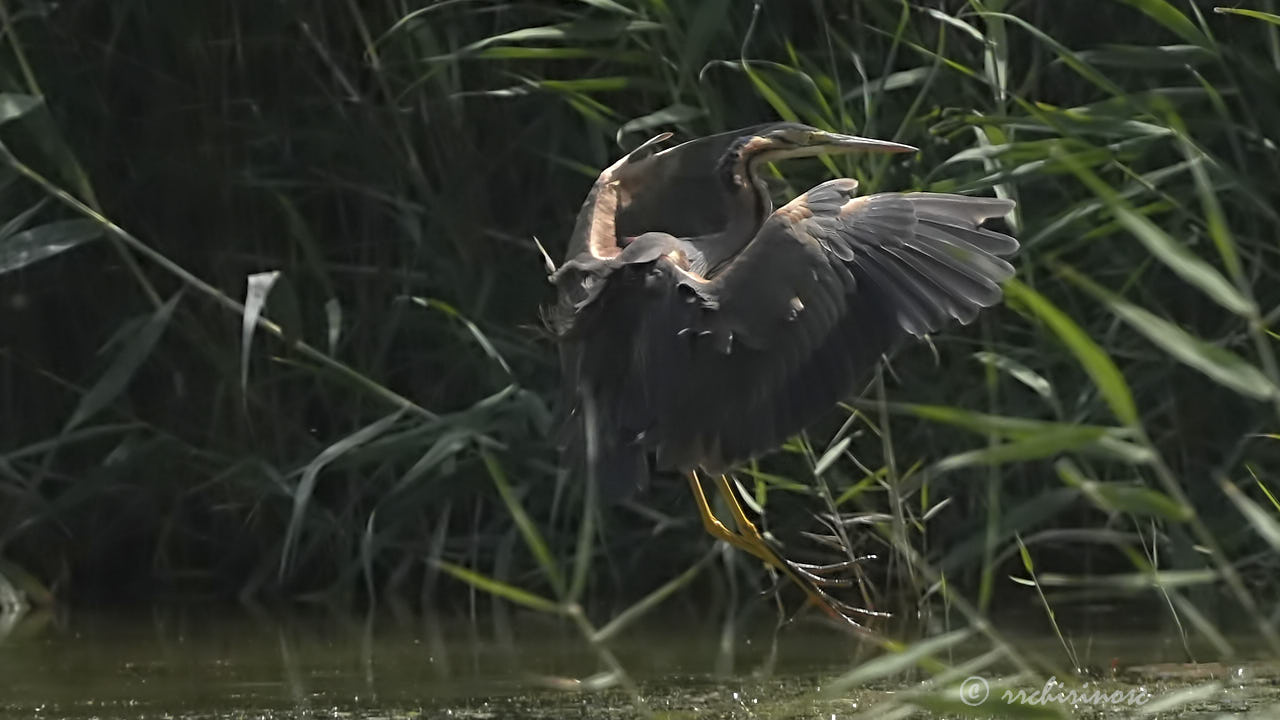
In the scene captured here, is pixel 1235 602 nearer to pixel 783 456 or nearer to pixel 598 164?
pixel 783 456

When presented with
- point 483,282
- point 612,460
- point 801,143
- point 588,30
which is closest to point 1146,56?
point 801,143

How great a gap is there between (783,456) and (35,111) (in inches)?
66.4

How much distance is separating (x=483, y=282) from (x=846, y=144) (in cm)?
105

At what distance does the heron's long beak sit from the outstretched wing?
0.70 ft

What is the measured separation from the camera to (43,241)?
407 cm

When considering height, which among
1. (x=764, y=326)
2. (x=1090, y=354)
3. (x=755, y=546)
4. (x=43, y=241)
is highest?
(x=1090, y=354)

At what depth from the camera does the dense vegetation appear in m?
3.76

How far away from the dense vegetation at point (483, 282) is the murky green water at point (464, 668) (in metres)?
0.18

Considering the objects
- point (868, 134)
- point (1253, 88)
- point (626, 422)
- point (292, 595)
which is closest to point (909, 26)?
point (868, 134)

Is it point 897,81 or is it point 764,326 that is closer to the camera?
point 764,326

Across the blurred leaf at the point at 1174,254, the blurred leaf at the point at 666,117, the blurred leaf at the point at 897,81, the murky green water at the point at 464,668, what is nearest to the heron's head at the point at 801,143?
the blurred leaf at the point at 897,81

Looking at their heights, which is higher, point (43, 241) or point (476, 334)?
point (43, 241)

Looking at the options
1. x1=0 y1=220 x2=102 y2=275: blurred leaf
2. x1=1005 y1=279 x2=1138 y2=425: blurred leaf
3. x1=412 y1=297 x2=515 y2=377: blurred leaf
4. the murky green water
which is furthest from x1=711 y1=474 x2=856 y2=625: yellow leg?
x1=1005 y1=279 x2=1138 y2=425: blurred leaf

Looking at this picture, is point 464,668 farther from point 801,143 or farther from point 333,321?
point 801,143
